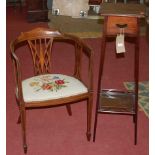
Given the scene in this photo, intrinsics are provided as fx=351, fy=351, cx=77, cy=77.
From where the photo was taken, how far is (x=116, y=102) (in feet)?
8.58

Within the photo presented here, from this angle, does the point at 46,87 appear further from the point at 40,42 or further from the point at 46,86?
the point at 40,42

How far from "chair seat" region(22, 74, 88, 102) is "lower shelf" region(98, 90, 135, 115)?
211 millimetres

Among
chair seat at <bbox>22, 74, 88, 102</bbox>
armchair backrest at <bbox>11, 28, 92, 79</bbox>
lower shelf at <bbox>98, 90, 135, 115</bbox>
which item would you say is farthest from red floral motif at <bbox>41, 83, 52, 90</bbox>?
lower shelf at <bbox>98, 90, 135, 115</bbox>

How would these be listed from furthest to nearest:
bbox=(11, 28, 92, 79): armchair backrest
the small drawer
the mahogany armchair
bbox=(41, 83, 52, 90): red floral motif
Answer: bbox=(11, 28, 92, 79): armchair backrest < bbox=(41, 83, 52, 90): red floral motif < the mahogany armchair < the small drawer

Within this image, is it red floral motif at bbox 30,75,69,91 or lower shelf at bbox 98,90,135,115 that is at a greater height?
red floral motif at bbox 30,75,69,91

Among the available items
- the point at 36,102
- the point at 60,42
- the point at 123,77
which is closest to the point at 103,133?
the point at 36,102

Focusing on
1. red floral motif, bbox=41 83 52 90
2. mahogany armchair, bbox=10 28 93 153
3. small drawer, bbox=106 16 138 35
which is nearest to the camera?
small drawer, bbox=106 16 138 35

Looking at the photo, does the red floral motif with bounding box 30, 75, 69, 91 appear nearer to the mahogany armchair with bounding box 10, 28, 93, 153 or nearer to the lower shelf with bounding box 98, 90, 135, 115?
the mahogany armchair with bounding box 10, 28, 93, 153

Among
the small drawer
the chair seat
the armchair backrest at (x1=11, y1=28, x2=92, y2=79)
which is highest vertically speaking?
the small drawer

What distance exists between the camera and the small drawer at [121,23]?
2258mm

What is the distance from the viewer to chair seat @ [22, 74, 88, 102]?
2.39 metres

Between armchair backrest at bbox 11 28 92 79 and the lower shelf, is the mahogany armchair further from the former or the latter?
the lower shelf

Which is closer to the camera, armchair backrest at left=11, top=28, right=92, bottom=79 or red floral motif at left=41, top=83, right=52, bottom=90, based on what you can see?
red floral motif at left=41, top=83, right=52, bottom=90

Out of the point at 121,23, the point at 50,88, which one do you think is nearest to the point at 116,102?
the point at 50,88
